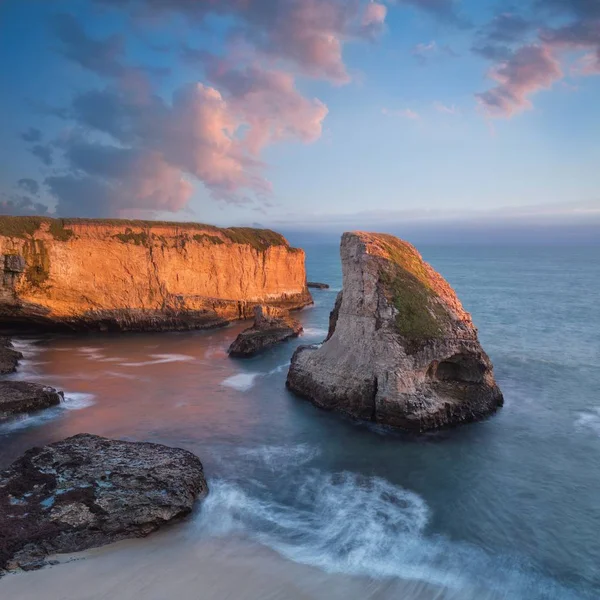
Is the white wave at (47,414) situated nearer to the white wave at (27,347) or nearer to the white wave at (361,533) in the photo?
the white wave at (361,533)

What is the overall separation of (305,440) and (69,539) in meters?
8.04

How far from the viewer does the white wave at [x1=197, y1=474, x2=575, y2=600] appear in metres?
9.74

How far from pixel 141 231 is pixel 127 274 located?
3860 mm

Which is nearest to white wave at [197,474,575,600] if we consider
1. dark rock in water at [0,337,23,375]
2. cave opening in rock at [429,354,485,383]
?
cave opening in rock at [429,354,485,383]

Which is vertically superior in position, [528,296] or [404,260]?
[404,260]

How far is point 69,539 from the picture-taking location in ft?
32.8

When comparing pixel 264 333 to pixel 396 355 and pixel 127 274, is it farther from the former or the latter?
pixel 396 355

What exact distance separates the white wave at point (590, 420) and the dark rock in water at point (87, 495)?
546 inches

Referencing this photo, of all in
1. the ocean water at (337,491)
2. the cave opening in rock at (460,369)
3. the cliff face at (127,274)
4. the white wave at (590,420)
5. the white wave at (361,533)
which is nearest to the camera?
the ocean water at (337,491)

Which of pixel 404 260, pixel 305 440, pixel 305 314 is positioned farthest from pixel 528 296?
pixel 305 440

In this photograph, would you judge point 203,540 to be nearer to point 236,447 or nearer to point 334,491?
point 334,491

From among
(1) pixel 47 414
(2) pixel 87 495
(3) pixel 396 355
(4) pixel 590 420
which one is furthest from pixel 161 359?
(4) pixel 590 420

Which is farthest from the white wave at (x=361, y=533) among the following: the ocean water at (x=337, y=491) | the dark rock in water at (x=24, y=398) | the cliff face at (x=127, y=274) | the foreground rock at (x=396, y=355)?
the cliff face at (x=127, y=274)

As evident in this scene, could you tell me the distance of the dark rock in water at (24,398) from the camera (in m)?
17.3
